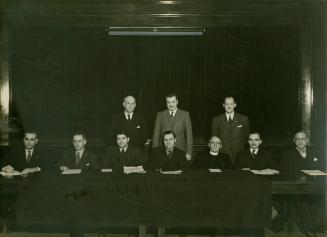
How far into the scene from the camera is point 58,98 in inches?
249

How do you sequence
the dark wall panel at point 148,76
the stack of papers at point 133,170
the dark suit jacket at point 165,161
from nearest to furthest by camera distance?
the stack of papers at point 133,170, the dark suit jacket at point 165,161, the dark wall panel at point 148,76

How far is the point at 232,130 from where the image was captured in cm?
495

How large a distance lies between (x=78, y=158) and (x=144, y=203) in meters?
1.33

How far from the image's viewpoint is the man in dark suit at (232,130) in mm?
4930

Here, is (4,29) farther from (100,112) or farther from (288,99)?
(288,99)

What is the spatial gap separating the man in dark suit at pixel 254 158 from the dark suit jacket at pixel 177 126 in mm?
609

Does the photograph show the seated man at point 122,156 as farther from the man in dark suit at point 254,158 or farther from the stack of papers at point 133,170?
the man in dark suit at point 254,158

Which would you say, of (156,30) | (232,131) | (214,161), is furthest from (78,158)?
(156,30)

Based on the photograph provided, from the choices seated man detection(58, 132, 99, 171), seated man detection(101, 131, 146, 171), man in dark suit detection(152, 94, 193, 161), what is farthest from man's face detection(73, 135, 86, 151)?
man in dark suit detection(152, 94, 193, 161)

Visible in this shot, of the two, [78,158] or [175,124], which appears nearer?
[78,158]

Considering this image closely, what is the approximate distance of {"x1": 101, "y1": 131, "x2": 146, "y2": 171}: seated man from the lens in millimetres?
4455

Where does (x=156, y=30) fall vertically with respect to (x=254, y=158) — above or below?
above

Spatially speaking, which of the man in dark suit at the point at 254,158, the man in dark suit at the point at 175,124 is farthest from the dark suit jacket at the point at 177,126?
the man in dark suit at the point at 254,158

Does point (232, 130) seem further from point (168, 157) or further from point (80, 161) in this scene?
point (80, 161)
